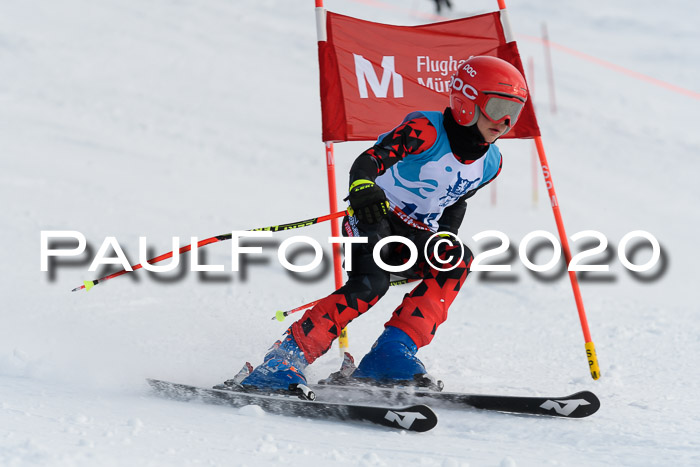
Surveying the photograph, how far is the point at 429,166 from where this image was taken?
3553 millimetres

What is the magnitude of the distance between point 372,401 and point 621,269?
→ 4613 millimetres

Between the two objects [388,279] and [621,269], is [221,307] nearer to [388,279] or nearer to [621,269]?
[388,279]

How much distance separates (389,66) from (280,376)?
80.5 inches

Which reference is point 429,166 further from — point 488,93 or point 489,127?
point 488,93

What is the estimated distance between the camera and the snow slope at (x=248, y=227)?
9.48 feet

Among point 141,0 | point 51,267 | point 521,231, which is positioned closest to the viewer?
point 51,267

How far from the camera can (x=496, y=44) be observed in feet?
14.6

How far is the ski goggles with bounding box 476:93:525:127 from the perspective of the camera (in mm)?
3369

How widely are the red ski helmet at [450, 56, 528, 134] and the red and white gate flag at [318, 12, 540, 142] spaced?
931mm

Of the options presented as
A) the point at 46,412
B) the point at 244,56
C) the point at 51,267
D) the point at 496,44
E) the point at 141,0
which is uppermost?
the point at 141,0

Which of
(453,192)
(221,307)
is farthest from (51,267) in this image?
(453,192)

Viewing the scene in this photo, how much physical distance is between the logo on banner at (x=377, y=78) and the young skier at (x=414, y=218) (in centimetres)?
84

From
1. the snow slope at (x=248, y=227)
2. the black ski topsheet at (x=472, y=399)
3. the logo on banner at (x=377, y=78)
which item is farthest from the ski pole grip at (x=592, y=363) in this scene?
the logo on banner at (x=377, y=78)

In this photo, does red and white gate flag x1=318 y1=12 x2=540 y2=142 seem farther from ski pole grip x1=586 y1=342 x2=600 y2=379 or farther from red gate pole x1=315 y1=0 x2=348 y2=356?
ski pole grip x1=586 y1=342 x2=600 y2=379
